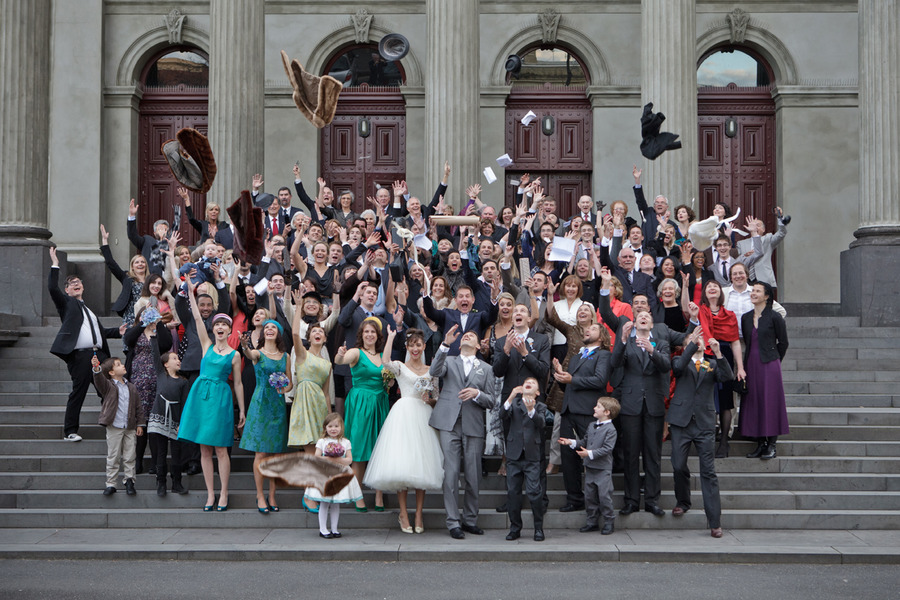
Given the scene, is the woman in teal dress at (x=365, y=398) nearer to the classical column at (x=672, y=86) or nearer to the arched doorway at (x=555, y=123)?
the classical column at (x=672, y=86)

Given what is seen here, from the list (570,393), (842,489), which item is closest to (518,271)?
(570,393)

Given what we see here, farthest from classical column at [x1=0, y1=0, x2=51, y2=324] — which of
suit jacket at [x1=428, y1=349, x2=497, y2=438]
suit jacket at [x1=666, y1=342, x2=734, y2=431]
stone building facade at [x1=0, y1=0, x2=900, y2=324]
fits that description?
suit jacket at [x1=666, y1=342, x2=734, y2=431]

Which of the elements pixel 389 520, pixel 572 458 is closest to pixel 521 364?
pixel 572 458

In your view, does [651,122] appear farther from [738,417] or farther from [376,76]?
[376,76]

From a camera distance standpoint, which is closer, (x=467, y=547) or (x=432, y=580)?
(x=432, y=580)

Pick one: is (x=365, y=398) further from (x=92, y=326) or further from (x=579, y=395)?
(x=92, y=326)

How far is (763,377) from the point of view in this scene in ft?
42.0

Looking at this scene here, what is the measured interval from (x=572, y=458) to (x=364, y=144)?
44.3 ft

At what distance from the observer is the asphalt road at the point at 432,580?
9.42 metres

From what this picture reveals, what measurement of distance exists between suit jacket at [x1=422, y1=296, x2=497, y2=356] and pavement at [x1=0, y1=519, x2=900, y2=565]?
225 cm

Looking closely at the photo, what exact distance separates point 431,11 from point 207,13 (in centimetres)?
648

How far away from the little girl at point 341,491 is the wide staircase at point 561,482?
50 cm

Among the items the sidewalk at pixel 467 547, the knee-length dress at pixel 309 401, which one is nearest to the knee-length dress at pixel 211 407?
the knee-length dress at pixel 309 401

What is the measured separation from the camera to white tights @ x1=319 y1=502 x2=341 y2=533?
37.5 feet
